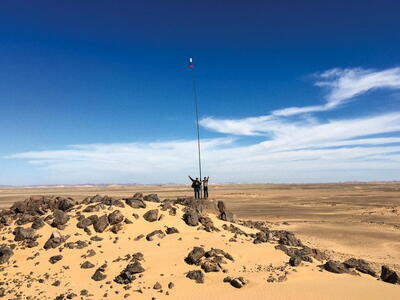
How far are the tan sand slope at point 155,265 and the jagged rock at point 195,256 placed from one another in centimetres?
19

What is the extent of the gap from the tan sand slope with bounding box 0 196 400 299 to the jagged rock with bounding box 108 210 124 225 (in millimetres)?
76

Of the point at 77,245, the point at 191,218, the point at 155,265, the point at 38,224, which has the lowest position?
the point at 155,265

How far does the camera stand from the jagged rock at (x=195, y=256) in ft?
55.8

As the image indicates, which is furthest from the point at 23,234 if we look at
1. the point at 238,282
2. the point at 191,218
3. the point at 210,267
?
the point at 238,282

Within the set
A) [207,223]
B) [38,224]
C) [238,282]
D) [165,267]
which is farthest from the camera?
[207,223]

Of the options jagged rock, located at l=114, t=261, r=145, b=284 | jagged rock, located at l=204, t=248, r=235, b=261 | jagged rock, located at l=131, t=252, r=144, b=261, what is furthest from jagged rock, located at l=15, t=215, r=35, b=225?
jagged rock, located at l=204, t=248, r=235, b=261

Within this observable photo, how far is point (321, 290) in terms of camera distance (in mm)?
14664

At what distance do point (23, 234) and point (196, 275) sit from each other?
35.1ft

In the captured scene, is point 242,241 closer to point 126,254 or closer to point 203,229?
point 203,229

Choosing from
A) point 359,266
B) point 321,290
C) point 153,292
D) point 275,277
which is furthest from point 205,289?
point 359,266

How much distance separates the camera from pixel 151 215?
21500mm

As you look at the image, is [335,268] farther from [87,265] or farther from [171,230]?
[87,265]

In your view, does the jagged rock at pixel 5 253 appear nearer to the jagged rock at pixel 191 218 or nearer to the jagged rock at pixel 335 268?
the jagged rock at pixel 191 218

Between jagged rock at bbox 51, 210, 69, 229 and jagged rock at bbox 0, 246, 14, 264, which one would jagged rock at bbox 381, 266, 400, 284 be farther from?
jagged rock at bbox 0, 246, 14, 264
